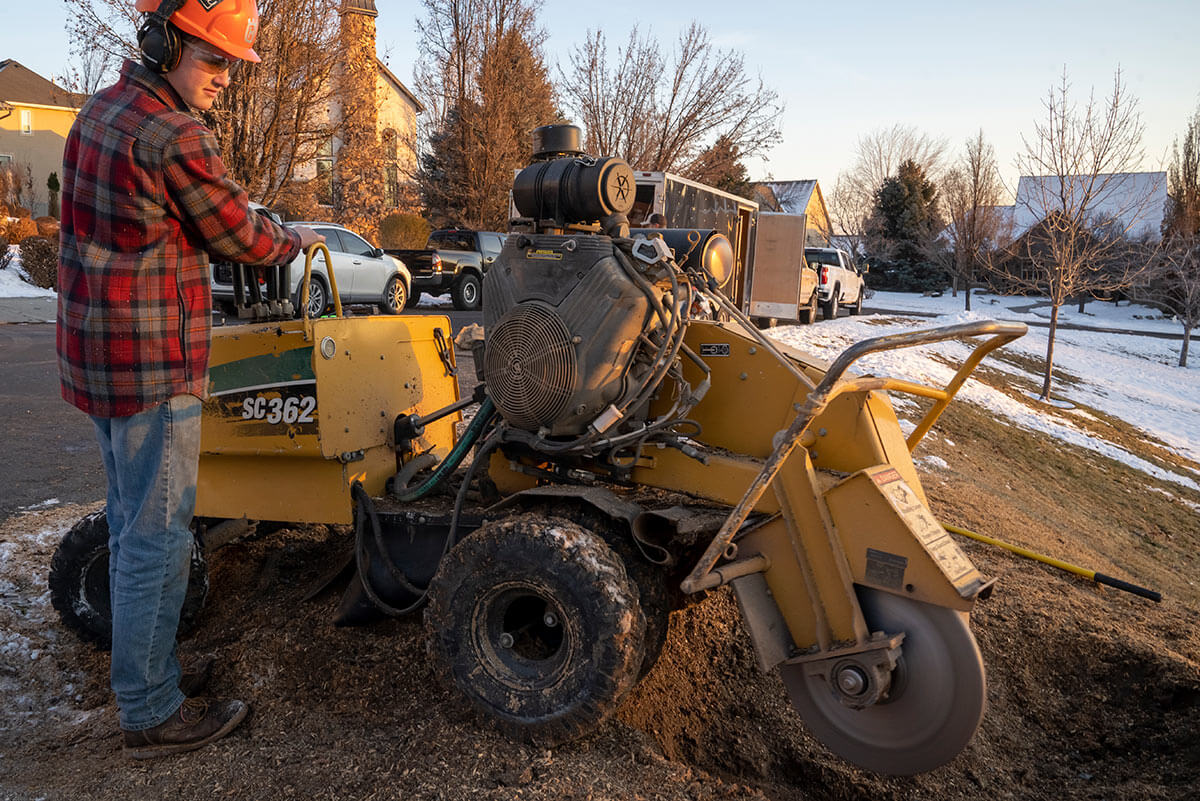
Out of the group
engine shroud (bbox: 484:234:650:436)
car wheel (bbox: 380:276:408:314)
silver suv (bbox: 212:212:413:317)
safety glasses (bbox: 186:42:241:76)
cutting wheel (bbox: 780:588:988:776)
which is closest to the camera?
cutting wheel (bbox: 780:588:988:776)

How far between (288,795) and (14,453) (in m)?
5.79

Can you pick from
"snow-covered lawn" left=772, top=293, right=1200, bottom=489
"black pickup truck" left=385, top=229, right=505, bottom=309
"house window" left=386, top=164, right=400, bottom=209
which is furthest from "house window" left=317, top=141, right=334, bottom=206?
"snow-covered lawn" left=772, top=293, right=1200, bottom=489

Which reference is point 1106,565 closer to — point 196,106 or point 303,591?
point 303,591

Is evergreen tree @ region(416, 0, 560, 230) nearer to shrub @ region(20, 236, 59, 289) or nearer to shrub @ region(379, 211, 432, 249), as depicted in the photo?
shrub @ region(379, 211, 432, 249)

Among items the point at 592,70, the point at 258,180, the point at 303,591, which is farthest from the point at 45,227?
the point at 303,591

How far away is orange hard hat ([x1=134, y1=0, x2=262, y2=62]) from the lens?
2.90 meters

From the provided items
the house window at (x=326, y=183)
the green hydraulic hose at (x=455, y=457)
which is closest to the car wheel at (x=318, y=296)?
the house window at (x=326, y=183)

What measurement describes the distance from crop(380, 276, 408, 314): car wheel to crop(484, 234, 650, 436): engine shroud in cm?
1384

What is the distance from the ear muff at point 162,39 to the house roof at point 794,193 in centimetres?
5516

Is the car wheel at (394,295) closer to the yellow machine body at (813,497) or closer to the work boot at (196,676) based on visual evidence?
the work boot at (196,676)

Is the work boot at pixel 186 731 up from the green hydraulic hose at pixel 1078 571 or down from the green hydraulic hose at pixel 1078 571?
down

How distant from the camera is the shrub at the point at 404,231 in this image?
25594 mm

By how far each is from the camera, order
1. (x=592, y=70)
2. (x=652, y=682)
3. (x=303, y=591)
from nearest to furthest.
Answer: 1. (x=652, y=682)
2. (x=303, y=591)
3. (x=592, y=70)

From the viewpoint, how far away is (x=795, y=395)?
337 centimetres
